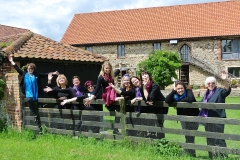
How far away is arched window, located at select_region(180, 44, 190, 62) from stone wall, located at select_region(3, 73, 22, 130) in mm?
25554

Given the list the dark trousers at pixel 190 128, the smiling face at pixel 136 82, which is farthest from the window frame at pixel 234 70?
the dark trousers at pixel 190 128

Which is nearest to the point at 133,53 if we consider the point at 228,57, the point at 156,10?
the point at 156,10

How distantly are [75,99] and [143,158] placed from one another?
2328mm

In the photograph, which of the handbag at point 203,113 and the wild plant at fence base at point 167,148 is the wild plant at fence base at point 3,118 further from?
the handbag at point 203,113

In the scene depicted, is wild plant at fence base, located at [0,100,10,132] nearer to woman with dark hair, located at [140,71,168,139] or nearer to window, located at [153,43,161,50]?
woman with dark hair, located at [140,71,168,139]

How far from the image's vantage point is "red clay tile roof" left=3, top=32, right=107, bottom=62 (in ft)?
31.5

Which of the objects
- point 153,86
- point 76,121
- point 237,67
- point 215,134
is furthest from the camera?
point 237,67

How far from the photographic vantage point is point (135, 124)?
6.49 m

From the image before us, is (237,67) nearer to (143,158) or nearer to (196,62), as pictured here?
(196,62)

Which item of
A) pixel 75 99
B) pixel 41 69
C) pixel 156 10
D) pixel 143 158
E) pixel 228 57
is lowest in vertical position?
pixel 143 158

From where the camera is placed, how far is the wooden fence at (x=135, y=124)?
5.43 meters

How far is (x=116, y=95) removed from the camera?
6738 mm

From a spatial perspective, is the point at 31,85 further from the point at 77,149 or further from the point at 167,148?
the point at 167,148

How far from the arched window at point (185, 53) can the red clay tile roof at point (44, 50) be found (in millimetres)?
21430
